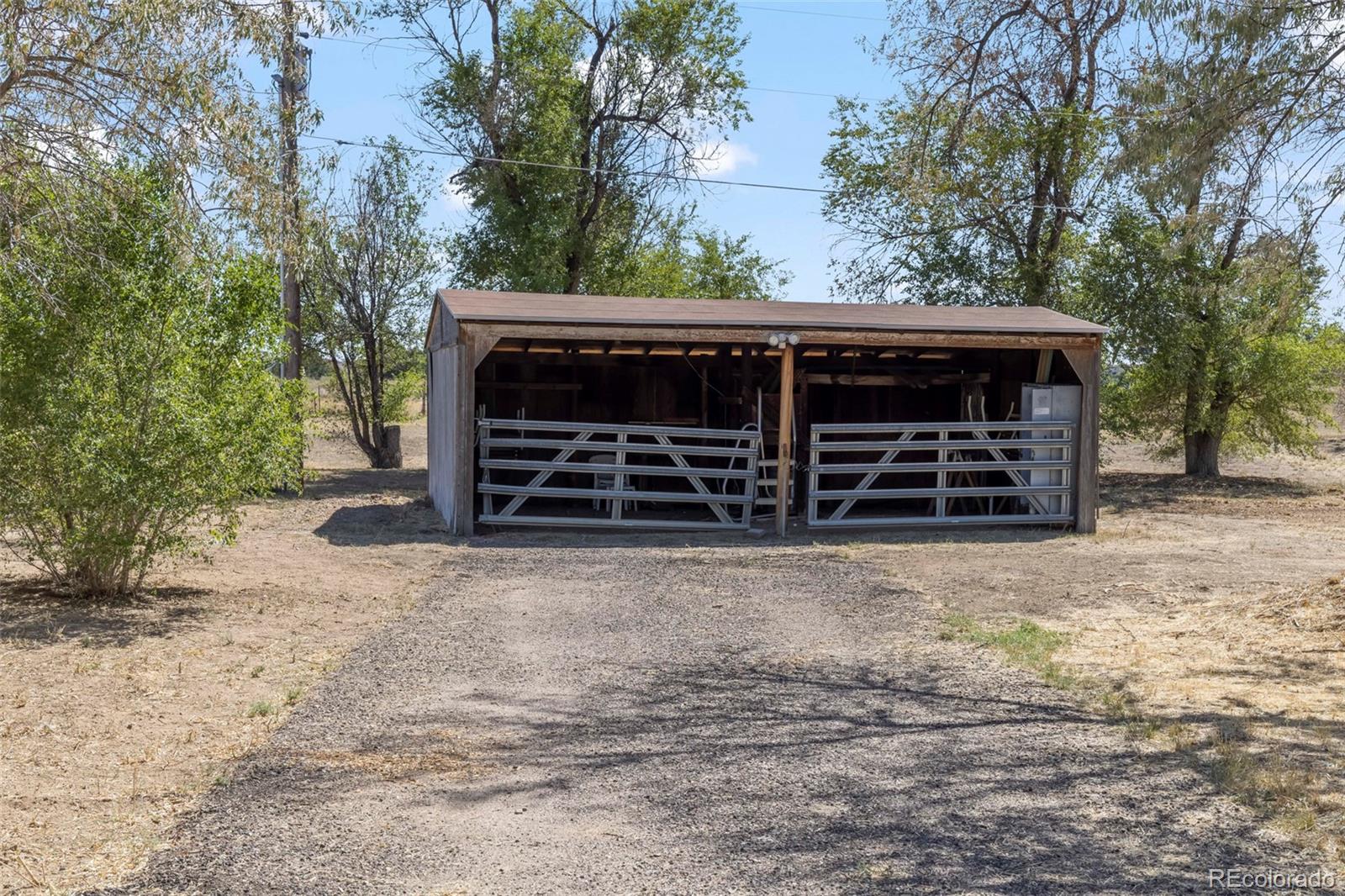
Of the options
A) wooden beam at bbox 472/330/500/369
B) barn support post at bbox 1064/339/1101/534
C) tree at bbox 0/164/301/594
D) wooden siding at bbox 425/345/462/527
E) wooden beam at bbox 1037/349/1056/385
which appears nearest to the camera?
tree at bbox 0/164/301/594

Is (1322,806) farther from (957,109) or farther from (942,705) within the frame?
(957,109)

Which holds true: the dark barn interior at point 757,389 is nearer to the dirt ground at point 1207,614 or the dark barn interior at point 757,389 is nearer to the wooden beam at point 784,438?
the wooden beam at point 784,438

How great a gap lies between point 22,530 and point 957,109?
7826 millimetres

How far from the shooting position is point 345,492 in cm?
1897

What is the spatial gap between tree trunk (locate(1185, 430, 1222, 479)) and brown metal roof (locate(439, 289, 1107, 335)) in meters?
7.98

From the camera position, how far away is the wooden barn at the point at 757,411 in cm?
1358

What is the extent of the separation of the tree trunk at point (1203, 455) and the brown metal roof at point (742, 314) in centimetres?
798

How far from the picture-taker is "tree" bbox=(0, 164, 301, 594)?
8.09m

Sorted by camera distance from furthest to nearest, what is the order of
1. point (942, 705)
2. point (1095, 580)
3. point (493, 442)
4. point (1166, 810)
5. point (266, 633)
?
point (493, 442)
point (1095, 580)
point (266, 633)
point (942, 705)
point (1166, 810)

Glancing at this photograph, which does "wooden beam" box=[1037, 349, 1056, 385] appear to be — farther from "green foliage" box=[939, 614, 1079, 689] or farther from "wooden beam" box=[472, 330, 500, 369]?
"green foliage" box=[939, 614, 1079, 689]

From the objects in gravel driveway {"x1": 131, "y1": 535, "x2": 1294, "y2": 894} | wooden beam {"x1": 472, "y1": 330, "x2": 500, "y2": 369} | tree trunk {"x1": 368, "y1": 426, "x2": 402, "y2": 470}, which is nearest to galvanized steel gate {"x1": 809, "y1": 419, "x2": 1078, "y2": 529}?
wooden beam {"x1": 472, "y1": 330, "x2": 500, "y2": 369}

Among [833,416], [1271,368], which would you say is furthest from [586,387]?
[1271,368]

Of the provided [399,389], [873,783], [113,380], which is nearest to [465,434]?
[113,380]

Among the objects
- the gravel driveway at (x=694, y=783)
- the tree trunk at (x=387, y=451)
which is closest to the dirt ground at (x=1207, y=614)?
the gravel driveway at (x=694, y=783)
